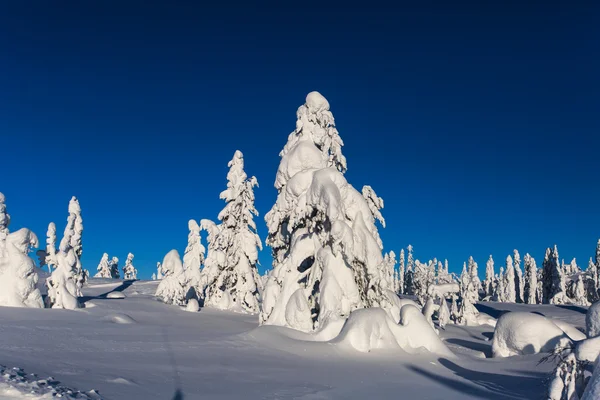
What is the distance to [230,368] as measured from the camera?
10445 millimetres

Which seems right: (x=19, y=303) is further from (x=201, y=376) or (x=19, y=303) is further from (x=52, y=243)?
(x=201, y=376)

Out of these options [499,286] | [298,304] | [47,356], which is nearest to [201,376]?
[47,356]

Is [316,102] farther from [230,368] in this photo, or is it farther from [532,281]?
[532,281]

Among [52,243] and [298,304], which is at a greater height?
[52,243]

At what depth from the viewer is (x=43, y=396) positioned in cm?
552

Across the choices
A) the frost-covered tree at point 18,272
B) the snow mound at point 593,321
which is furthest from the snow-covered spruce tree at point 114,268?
the snow mound at point 593,321

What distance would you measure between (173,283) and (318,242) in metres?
22.4

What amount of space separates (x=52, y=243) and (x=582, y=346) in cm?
3432

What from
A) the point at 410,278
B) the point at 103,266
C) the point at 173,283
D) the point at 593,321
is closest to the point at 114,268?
the point at 103,266

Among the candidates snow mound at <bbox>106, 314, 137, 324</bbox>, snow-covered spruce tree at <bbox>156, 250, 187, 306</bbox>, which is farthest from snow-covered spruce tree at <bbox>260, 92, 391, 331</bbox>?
snow-covered spruce tree at <bbox>156, 250, 187, 306</bbox>

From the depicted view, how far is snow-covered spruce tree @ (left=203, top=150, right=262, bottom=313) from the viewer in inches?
1361

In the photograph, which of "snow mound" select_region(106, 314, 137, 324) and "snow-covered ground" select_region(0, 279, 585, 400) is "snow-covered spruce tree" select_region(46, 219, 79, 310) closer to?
"snow mound" select_region(106, 314, 137, 324)

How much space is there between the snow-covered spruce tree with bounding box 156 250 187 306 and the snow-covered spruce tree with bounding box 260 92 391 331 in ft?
61.2

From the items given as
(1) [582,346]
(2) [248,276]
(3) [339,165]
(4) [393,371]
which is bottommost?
(4) [393,371]
